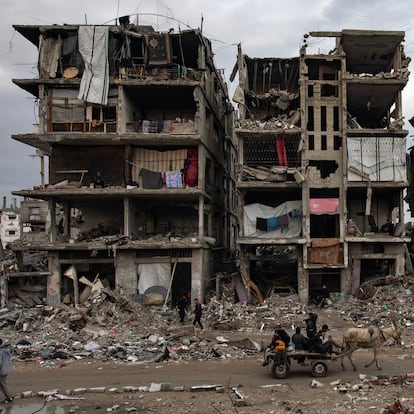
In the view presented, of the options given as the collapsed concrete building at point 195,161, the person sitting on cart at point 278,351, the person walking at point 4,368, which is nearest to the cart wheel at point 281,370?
the person sitting on cart at point 278,351

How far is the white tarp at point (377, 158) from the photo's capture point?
29719 millimetres

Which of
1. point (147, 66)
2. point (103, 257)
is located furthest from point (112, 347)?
point (147, 66)

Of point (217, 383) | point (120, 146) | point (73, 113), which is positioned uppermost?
point (73, 113)

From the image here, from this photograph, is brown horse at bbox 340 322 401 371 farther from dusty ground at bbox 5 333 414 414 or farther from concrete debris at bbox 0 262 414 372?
concrete debris at bbox 0 262 414 372

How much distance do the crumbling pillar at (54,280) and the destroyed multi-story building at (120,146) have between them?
0.19ft

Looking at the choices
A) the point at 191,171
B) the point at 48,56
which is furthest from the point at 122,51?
the point at 191,171

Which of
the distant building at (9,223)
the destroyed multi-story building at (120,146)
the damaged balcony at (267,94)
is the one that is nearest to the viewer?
the destroyed multi-story building at (120,146)

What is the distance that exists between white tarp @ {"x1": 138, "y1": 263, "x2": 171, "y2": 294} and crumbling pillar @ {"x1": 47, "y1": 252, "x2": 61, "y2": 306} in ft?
15.6

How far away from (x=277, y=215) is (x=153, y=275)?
8.28 metres

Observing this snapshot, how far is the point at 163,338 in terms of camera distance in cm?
2002

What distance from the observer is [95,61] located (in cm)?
2816

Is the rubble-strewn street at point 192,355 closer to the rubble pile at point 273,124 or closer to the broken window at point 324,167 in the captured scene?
the broken window at point 324,167

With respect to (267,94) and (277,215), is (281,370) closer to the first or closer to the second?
(277,215)

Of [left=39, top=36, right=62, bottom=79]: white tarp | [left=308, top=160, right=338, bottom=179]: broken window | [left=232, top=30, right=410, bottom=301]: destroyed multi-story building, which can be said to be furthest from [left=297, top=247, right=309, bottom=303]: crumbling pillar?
[left=39, top=36, right=62, bottom=79]: white tarp
